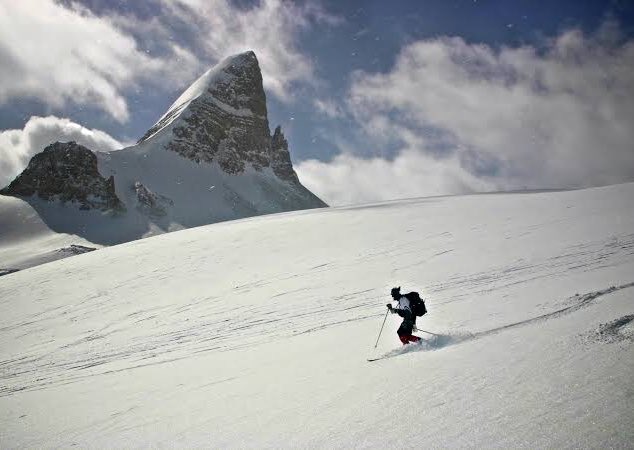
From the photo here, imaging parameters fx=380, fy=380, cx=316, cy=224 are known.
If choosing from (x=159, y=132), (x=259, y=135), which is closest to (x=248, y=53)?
(x=259, y=135)

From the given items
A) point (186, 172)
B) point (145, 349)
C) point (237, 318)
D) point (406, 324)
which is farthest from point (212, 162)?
point (406, 324)

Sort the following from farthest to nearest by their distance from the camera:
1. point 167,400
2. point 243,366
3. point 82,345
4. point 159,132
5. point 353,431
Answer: point 159,132, point 82,345, point 243,366, point 167,400, point 353,431

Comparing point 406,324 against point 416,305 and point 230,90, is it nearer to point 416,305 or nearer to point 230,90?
point 416,305

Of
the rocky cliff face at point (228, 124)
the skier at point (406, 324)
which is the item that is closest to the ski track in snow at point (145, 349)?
the skier at point (406, 324)

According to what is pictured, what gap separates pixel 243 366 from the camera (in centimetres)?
717

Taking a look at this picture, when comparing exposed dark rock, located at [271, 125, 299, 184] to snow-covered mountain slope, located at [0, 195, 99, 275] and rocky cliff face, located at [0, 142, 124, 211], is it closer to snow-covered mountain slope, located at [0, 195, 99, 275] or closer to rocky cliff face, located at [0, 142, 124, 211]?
rocky cliff face, located at [0, 142, 124, 211]

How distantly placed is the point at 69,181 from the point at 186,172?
37858 millimetres

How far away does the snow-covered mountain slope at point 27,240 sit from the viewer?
73444 millimetres

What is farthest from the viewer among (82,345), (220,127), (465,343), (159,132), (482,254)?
(220,127)

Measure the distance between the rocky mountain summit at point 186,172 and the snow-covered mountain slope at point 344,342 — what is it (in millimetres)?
88923

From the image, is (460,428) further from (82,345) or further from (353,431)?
(82,345)

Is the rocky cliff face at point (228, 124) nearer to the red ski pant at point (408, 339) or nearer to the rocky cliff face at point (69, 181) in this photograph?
the rocky cliff face at point (69, 181)

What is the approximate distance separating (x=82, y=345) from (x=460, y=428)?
1228cm

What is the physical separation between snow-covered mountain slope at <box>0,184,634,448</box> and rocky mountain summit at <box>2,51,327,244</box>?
88923mm
